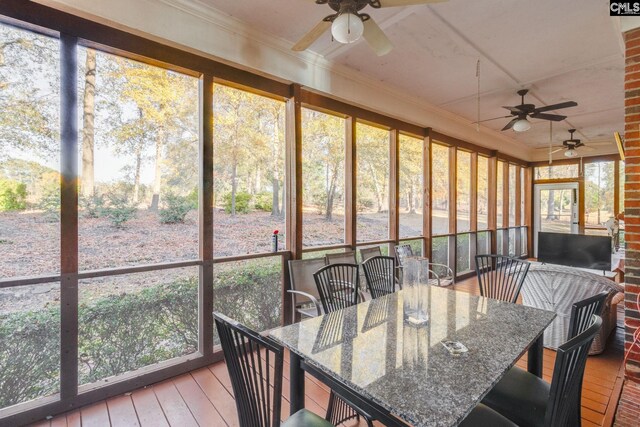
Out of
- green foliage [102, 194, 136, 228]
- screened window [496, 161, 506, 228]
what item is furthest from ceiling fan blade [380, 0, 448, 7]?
screened window [496, 161, 506, 228]

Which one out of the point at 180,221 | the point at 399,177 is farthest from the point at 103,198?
the point at 399,177

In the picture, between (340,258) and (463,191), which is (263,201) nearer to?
(340,258)

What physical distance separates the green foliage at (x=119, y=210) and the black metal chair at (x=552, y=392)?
278 centimetres

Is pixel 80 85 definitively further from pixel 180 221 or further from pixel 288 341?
pixel 288 341

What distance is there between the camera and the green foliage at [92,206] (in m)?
2.34

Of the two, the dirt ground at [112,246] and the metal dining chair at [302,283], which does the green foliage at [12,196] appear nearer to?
the dirt ground at [112,246]

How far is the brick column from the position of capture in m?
2.46

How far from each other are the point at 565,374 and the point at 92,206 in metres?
2.97

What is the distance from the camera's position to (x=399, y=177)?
15.6 feet

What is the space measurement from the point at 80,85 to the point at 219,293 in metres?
2.02

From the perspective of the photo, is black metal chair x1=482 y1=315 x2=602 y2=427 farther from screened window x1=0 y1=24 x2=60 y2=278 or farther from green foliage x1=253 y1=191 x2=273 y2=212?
screened window x1=0 y1=24 x2=60 y2=278

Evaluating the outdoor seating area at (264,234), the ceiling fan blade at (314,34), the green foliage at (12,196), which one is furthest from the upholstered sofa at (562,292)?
the green foliage at (12,196)

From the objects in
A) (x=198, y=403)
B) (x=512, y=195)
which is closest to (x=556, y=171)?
(x=512, y=195)

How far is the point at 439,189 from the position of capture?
18.5 feet
